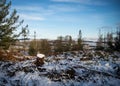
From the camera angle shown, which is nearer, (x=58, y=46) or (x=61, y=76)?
(x=61, y=76)

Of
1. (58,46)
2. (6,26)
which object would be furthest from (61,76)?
(58,46)

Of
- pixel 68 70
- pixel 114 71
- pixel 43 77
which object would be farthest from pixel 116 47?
pixel 43 77

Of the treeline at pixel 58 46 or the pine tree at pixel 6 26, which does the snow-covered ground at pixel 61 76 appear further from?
the treeline at pixel 58 46

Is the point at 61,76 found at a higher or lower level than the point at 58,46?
higher

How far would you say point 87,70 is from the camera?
29.2ft

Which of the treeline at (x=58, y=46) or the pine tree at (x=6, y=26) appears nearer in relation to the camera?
the pine tree at (x=6, y=26)

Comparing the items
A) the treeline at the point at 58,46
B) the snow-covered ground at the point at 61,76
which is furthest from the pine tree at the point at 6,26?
the treeline at the point at 58,46

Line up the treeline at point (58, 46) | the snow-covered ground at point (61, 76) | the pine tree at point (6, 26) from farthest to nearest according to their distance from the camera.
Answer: the treeline at point (58, 46)
the pine tree at point (6, 26)
the snow-covered ground at point (61, 76)

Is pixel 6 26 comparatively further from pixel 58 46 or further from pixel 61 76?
pixel 58 46

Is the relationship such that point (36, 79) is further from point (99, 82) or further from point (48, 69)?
point (99, 82)

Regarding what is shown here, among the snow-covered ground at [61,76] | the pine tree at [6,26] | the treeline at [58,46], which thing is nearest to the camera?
the snow-covered ground at [61,76]

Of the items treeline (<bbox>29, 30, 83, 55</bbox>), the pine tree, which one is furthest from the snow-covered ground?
treeline (<bbox>29, 30, 83, 55</bbox>)

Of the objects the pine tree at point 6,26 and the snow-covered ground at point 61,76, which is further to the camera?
the pine tree at point 6,26

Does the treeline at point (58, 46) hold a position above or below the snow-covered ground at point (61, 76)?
below
